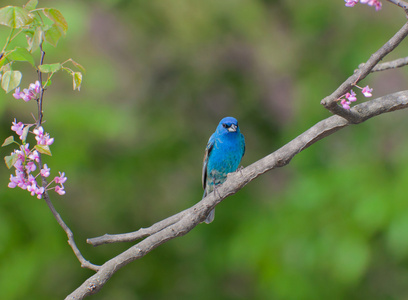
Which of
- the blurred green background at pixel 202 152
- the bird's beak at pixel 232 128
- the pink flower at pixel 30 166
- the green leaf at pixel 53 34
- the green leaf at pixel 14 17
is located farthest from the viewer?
the blurred green background at pixel 202 152

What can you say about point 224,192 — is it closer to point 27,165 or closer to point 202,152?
point 27,165

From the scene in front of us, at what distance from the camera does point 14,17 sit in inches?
77.6

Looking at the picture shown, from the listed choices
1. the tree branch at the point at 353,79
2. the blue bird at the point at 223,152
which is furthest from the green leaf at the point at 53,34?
the blue bird at the point at 223,152

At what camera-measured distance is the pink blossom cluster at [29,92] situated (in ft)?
6.57

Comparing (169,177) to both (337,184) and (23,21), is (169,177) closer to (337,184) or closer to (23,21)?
(337,184)

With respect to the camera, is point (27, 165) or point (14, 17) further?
point (27, 165)

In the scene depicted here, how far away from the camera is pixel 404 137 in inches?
229

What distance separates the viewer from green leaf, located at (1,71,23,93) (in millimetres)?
1982

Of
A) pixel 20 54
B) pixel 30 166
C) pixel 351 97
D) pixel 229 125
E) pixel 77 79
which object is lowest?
pixel 351 97

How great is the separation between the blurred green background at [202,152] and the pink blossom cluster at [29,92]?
3.12 m

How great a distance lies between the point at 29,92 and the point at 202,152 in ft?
15.8

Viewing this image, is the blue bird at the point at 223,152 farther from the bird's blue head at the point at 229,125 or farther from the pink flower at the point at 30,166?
the pink flower at the point at 30,166

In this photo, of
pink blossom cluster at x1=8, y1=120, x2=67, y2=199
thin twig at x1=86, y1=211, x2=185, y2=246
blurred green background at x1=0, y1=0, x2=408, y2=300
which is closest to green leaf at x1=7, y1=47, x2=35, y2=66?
pink blossom cluster at x1=8, y1=120, x2=67, y2=199

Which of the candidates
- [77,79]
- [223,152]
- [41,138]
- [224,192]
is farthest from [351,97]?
[223,152]
